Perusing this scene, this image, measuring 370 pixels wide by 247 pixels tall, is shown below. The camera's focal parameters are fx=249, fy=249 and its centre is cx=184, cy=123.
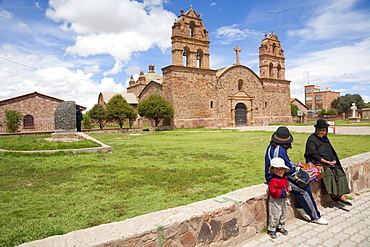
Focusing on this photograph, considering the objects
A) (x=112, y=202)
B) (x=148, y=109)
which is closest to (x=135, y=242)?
(x=112, y=202)

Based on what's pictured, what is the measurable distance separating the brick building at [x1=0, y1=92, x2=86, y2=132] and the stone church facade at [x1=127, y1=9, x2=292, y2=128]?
9899 millimetres

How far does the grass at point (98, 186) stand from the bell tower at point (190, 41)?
1940 centimetres

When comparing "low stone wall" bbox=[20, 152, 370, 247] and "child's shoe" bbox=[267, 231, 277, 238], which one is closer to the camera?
"low stone wall" bbox=[20, 152, 370, 247]

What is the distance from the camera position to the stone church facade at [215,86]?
1001 inches

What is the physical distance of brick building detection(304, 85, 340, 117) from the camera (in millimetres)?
75188

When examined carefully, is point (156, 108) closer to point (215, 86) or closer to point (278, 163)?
point (215, 86)

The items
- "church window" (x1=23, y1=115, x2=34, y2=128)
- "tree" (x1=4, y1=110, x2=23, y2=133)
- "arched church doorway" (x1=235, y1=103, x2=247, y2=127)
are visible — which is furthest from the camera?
"arched church doorway" (x1=235, y1=103, x2=247, y2=127)

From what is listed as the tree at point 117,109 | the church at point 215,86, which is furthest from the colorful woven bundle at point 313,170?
the tree at point 117,109

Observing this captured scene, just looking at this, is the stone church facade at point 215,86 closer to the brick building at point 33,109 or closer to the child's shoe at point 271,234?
the brick building at point 33,109

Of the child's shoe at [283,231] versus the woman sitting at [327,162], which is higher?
the woman sitting at [327,162]

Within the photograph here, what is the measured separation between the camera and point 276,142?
12.0 feet

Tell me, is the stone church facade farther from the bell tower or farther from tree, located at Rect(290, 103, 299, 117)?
tree, located at Rect(290, 103, 299, 117)

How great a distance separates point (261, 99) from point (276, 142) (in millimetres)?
30837

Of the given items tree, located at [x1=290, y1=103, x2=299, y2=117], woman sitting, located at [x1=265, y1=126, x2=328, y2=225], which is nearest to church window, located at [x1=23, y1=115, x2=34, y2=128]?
woman sitting, located at [x1=265, y1=126, x2=328, y2=225]
